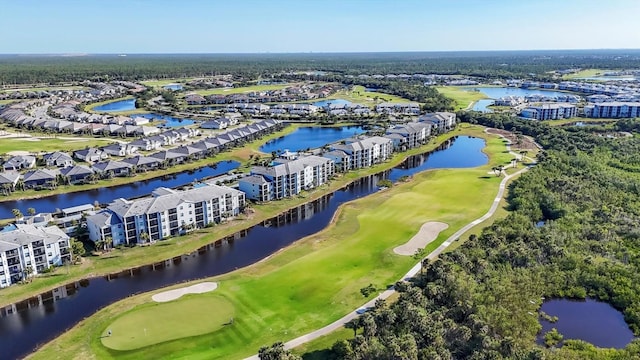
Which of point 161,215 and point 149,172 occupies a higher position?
point 161,215

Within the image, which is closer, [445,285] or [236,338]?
[236,338]

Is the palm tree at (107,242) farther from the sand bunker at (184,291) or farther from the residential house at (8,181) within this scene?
the residential house at (8,181)

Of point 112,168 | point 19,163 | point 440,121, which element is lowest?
point 112,168

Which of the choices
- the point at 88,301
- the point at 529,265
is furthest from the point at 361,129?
the point at 88,301

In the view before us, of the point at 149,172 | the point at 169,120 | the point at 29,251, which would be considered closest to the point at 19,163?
the point at 149,172

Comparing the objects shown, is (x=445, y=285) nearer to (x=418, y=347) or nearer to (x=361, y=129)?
(x=418, y=347)

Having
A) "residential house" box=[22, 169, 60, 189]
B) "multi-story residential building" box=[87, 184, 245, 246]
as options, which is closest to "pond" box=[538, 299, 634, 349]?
"multi-story residential building" box=[87, 184, 245, 246]

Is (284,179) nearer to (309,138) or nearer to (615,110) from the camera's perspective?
(309,138)
